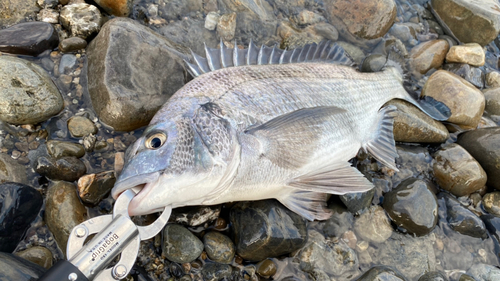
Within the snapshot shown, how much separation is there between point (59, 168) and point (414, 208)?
368cm

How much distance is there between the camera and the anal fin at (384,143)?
3716 millimetres

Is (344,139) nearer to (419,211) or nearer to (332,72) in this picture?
(332,72)

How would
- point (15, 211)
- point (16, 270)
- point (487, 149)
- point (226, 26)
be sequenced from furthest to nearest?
point (226, 26)
point (487, 149)
point (15, 211)
point (16, 270)

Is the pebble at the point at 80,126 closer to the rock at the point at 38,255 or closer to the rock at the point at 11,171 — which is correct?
the rock at the point at 11,171

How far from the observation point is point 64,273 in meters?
1.69

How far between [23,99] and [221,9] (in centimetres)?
285

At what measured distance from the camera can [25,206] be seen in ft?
8.61

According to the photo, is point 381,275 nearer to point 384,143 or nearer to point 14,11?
point 384,143

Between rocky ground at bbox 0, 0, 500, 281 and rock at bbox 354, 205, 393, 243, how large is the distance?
0.04 feet

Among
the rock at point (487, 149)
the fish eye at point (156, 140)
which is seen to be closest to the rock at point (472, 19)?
the rock at point (487, 149)

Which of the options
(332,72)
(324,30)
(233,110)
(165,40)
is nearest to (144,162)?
(233,110)

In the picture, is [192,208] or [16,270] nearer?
[16,270]

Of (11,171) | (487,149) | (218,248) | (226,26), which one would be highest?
(226,26)

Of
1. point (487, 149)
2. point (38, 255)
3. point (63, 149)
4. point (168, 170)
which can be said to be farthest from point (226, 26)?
point (487, 149)
